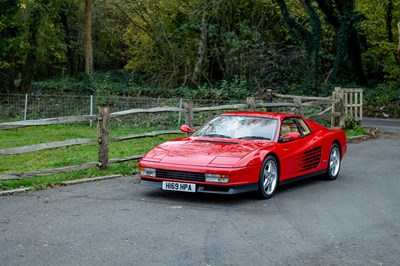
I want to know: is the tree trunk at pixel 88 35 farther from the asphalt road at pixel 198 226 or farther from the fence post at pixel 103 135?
the asphalt road at pixel 198 226

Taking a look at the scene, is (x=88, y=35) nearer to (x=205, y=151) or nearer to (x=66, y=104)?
(x=66, y=104)

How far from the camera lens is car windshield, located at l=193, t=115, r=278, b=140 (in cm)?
1112

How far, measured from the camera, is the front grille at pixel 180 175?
383 inches

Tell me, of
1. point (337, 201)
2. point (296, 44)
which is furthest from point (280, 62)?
point (337, 201)

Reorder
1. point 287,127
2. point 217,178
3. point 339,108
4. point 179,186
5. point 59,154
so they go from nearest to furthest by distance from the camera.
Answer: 1. point 217,178
2. point 179,186
3. point 287,127
4. point 59,154
5. point 339,108

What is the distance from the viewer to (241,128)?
1134 cm

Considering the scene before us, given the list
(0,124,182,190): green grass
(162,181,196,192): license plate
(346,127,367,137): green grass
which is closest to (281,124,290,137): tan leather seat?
(162,181,196,192): license plate

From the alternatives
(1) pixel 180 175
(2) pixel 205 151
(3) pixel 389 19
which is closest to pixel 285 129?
(2) pixel 205 151

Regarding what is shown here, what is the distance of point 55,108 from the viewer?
28.4m

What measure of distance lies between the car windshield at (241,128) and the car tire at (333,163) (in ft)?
6.03

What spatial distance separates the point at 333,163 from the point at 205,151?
3661mm

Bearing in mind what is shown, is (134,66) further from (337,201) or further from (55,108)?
(337,201)

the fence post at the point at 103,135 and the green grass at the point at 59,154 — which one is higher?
the fence post at the point at 103,135

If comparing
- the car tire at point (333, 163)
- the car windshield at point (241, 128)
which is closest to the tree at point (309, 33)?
the car tire at point (333, 163)
